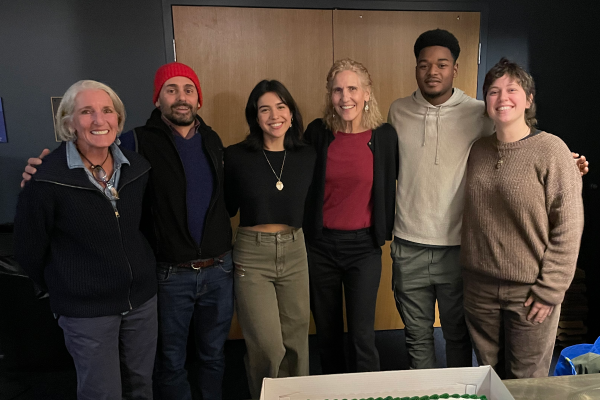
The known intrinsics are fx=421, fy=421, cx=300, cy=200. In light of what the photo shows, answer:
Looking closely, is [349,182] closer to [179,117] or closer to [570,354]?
[179,117]

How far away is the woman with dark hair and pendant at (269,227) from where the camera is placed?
1768 millimetres

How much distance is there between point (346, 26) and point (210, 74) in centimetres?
90

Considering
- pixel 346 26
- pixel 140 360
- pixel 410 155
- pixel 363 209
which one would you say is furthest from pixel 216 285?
pixel 346 26

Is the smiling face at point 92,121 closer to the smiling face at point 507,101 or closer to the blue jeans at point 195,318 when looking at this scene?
the blue jeans at point 195,318

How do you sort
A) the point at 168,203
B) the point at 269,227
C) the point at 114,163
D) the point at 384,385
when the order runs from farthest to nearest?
the point at 269,227, the point at 168,203, the point at 114,163, the point at 384,385

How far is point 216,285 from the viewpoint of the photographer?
1.77 m

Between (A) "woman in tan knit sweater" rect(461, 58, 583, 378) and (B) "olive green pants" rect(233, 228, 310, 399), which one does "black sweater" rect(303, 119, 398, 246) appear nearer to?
(B) "olive green pants" rect(233, 228, 310, 399)

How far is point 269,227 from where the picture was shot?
1790 mm

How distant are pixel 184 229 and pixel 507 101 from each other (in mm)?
1351

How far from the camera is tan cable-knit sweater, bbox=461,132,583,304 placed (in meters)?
1.54

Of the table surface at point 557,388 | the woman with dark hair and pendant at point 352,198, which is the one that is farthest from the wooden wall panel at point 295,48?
the table surface at point 557,388

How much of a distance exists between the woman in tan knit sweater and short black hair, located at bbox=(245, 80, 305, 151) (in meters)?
0.76

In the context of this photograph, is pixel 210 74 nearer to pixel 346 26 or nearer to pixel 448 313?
pixel 346 26

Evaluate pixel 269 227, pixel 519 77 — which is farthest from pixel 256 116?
pixel 519 77
